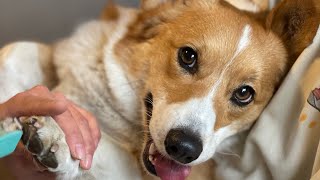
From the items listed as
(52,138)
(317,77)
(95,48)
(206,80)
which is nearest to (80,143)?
(52,138)

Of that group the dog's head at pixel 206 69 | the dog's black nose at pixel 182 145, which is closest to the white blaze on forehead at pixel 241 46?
the dog's head at pixel 206 69

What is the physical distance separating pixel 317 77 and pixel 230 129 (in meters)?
0.27

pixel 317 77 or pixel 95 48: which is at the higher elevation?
pixel 317 77

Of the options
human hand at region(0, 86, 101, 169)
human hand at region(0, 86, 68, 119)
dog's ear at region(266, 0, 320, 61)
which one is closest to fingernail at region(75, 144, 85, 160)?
human hand at region(0, 86, 101, 169)

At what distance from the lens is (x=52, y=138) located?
99cm

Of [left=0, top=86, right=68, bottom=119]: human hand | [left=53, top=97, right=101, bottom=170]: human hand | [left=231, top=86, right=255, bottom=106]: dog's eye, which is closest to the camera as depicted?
[left=0, top=86, right=68, bottom=119]: human hand

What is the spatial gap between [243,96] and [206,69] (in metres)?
0.14

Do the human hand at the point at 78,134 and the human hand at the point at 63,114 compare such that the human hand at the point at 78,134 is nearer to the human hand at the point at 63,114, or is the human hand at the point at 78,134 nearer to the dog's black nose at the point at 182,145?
the human hand at the point at 63,114

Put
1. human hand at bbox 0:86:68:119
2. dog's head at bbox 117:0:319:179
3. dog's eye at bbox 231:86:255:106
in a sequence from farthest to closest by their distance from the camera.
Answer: dog's eye at bbox 231:86:255:106, dog's head at bbox 117:0:319:179, human hand at bbox 0:86:68:119

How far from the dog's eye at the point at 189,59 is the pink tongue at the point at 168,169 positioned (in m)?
0.24

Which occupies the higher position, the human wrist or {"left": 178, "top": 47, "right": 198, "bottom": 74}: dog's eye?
the human wrist

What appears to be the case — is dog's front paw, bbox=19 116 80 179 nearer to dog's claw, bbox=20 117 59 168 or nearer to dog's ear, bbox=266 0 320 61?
dog's claw, bbox=20 117 59 168

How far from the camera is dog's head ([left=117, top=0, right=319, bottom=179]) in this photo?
1.14m

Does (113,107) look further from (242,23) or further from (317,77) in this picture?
(317,77)
